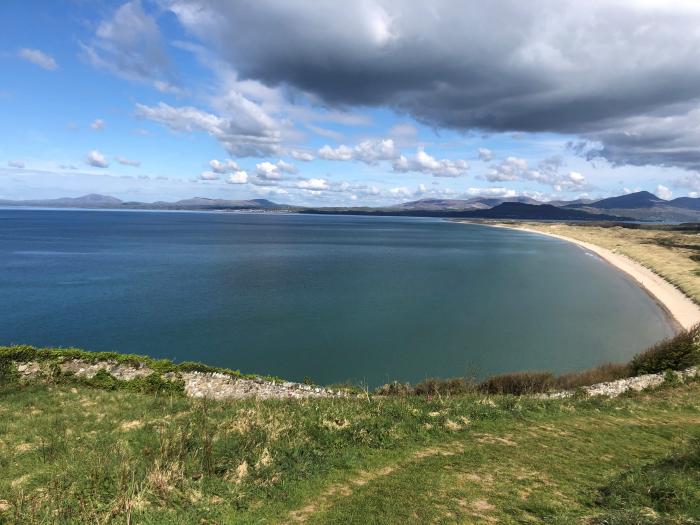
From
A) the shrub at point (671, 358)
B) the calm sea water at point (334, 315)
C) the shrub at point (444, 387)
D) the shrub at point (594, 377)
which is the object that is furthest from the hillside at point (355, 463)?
the calm sea water at point (334, 315)

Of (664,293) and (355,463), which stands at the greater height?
(355,463)

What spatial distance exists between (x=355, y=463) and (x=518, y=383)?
72.3 feet

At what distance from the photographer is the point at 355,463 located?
1326cm

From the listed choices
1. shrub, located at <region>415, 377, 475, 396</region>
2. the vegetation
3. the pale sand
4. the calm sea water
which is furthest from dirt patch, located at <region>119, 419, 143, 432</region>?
the pale sand

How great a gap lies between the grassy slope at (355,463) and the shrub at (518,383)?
9109 mm

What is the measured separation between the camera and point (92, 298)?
63.2 m

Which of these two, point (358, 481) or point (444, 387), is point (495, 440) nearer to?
point (358, 481)

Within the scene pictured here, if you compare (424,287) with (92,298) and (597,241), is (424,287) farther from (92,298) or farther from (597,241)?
(597,241)

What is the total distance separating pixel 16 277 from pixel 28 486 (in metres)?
87.8

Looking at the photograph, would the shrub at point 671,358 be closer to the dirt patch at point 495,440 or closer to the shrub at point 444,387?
the shrub at point 444,387

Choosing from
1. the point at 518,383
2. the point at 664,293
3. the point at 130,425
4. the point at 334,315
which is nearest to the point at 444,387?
the point at 518,383

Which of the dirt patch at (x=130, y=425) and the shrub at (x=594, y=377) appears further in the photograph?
the shrub at (x=594, y=377)

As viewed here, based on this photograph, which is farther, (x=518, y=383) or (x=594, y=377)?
(x=594, y=377)

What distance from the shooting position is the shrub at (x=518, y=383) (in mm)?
29578
